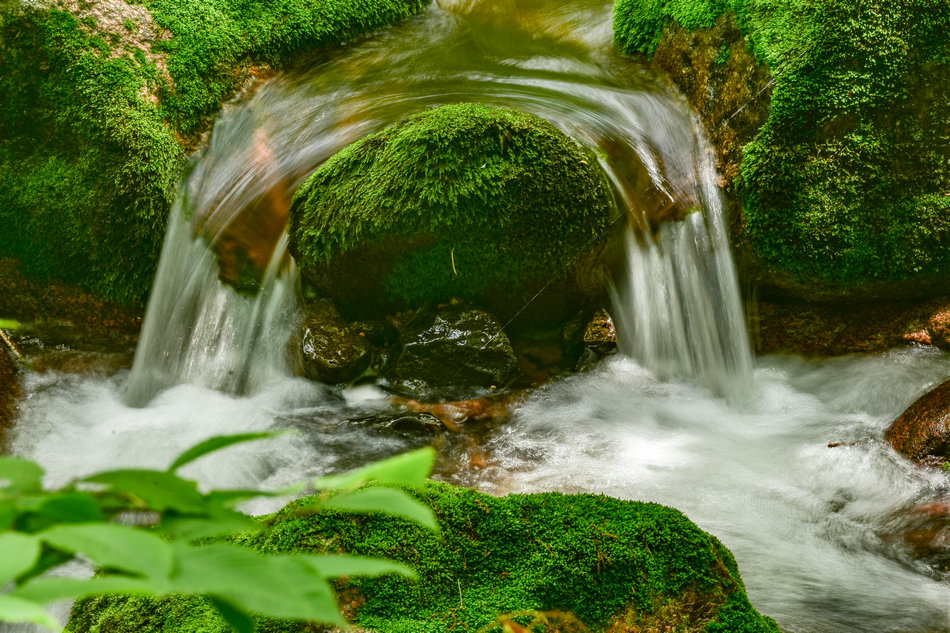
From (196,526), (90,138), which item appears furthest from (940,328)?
(90,138)

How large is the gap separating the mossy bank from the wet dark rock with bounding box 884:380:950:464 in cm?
541

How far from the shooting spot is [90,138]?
5.11 metres

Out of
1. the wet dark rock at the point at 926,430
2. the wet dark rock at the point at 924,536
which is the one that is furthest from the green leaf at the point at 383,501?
the wet dark rock at the point at 926,430

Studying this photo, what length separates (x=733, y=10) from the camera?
17.1 feet

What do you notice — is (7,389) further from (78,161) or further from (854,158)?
(854,158)

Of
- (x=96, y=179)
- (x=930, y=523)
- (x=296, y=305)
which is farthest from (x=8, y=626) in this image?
(x=930, y=523)

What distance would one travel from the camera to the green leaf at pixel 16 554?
40cm

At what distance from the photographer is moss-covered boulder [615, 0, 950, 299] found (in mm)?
4414

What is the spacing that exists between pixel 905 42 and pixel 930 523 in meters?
3.34

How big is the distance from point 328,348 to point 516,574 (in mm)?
2856

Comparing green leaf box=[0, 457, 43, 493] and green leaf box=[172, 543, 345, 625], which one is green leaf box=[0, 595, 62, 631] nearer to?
green leaf box=[172, 543, 345, 625]

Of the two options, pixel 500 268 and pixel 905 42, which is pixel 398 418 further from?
pixel 905 42

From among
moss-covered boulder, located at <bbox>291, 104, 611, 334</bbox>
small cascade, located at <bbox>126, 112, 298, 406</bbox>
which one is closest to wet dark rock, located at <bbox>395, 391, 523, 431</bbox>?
moss-covered boulder, located at <bbox>291, 104, 611, 334</bbox>

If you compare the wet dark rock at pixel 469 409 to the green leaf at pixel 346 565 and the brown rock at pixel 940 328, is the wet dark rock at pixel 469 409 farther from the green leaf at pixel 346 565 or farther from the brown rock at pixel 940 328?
the green leaf at pixel 346 565
